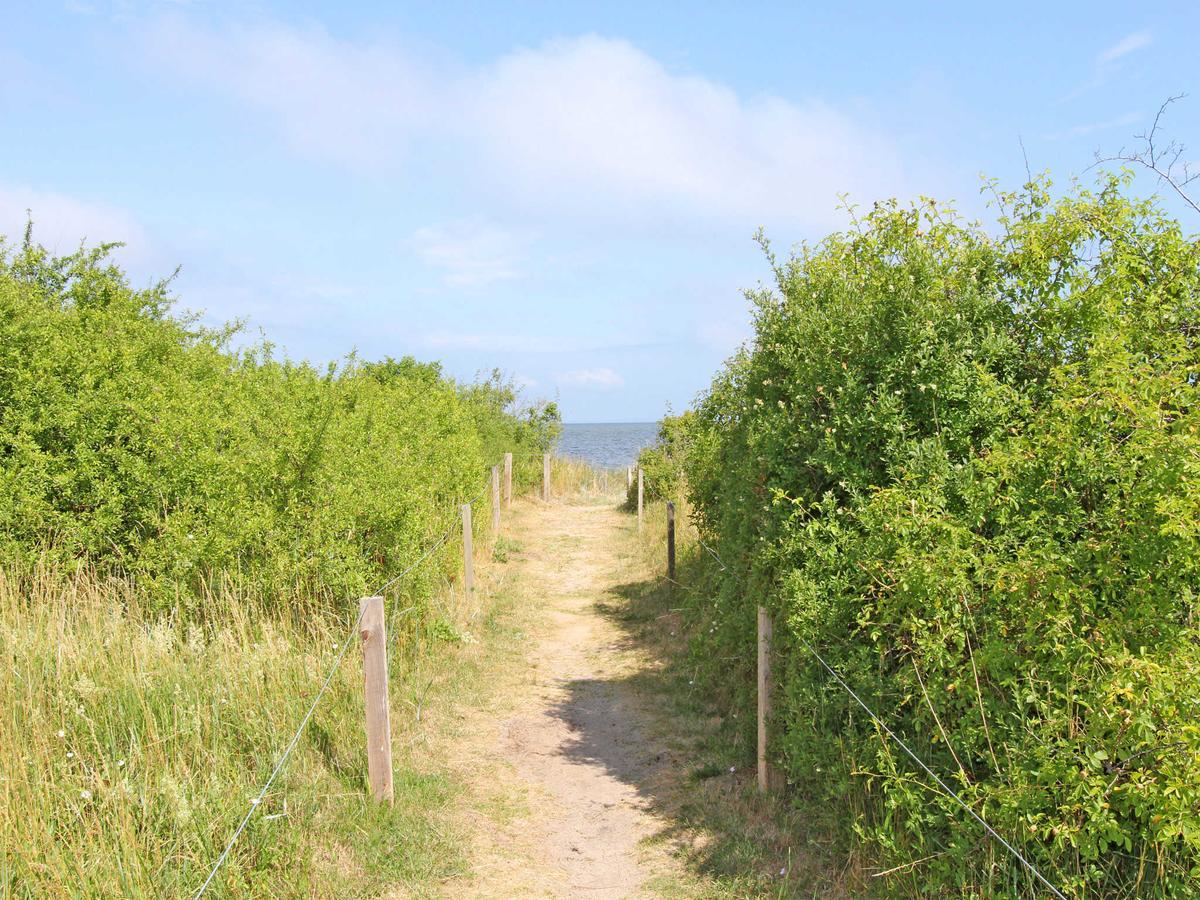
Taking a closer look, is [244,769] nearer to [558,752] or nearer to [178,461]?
[558,752]

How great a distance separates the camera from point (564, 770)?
6480mm

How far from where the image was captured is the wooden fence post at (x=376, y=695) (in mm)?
5090

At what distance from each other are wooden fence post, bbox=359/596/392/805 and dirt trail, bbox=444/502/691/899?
2.38 feet

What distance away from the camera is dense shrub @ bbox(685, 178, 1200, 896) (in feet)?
10.8

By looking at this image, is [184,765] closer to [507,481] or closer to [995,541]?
[995,541]

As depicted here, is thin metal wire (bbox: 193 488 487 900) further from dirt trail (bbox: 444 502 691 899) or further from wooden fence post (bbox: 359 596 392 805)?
dirt trail (bbox: 444 502 691 899)

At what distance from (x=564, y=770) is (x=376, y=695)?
1971mm

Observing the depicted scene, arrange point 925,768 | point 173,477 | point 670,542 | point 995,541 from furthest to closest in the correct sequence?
1. point 670,542
2. point 173,477
3. point 995,541
4. point 925,768

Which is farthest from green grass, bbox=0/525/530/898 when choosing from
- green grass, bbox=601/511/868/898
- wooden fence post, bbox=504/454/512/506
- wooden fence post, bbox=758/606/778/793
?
wooden fence post, bbox=504/454/512/506

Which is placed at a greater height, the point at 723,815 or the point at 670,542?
the point at 670,542

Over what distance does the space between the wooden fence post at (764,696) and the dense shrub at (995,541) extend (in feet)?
0.34

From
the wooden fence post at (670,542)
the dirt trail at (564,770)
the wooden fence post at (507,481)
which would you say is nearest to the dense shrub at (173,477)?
the dirt trail at (564,770)

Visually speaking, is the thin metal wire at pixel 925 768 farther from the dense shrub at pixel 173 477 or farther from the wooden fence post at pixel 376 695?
the dense shrub at pixel 173 477

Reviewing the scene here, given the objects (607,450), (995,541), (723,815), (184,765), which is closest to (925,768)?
(995,541)
